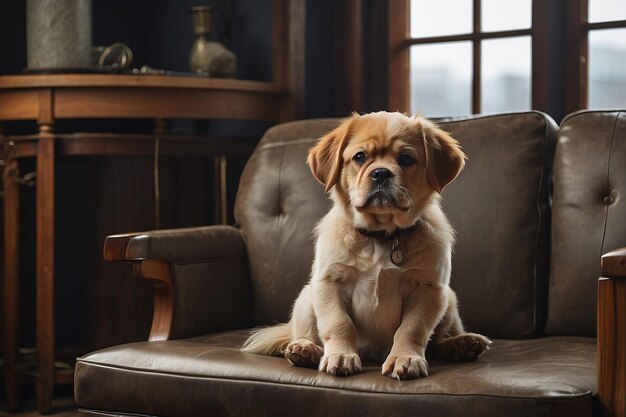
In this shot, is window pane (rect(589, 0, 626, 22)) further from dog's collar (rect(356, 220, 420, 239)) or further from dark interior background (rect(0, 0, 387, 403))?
dog's collar (rect(356, 220, 420, 239))

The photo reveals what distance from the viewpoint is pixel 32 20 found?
3584mm

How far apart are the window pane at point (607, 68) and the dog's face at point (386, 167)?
1.20 m

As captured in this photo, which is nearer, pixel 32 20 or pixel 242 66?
pixel 32 20

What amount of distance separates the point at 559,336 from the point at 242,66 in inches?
74.8

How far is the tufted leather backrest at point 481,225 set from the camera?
2609 mm

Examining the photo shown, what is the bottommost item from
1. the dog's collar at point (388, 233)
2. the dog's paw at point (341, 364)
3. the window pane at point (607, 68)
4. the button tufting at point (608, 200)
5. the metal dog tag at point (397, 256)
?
the dog's paw at point (341, 364)

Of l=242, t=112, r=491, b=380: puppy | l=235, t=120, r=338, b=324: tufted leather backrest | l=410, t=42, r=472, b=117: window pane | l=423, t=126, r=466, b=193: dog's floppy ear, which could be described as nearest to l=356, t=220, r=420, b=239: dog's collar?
l=242, t=112, r=491, b=380: puppy

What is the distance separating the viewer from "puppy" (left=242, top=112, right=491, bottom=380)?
2.15 meters

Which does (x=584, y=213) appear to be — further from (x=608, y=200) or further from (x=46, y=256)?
(x=46, y=256)

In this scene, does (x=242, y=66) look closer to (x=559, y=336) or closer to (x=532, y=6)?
(x=532, y=6)

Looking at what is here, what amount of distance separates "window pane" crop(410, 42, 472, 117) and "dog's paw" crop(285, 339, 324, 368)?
1638mm

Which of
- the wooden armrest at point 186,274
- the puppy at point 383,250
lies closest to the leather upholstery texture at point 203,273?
the wooden armrest at point 186,274

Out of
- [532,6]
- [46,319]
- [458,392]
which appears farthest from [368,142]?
[46,319]

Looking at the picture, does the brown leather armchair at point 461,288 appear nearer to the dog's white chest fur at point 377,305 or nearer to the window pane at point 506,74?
the dog's white chest fur at point 377,305
